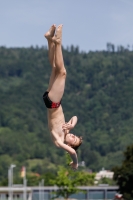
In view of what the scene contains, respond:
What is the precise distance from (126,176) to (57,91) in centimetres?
6128

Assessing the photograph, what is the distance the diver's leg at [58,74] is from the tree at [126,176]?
60.4 meters

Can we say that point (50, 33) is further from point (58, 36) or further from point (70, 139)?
point (70, 139)

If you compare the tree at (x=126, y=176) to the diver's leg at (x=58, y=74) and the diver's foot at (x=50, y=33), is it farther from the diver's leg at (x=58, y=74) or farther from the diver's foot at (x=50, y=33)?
the diver's foot at (x=50, y=33)

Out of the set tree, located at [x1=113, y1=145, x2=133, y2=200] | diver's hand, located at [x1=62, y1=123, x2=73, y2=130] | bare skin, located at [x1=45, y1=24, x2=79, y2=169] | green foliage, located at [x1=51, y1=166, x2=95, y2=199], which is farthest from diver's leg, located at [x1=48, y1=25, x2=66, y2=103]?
tree, located at [x1=113, y1=145, x2=133, y2=200]

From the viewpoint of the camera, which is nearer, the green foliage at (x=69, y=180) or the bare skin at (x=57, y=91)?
the bare skin at (x=57, y=91)

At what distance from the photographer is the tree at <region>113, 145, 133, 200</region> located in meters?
77.6

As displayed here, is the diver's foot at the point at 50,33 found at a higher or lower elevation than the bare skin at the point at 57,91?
higher

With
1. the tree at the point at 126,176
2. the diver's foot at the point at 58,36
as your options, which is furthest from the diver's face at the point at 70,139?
the tree at the point at 126,176

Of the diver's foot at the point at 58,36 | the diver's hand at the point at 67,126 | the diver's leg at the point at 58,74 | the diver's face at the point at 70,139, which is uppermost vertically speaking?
the diver's foot at the point at 58,36

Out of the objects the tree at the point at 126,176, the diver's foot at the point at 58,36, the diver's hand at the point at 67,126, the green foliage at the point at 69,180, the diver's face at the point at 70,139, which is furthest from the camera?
the tree at the point at 126,176

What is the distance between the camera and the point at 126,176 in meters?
77.5

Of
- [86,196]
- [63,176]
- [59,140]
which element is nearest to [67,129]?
[59,140]

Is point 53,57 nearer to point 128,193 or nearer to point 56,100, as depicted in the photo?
point 56,100

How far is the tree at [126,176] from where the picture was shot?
254 ft
